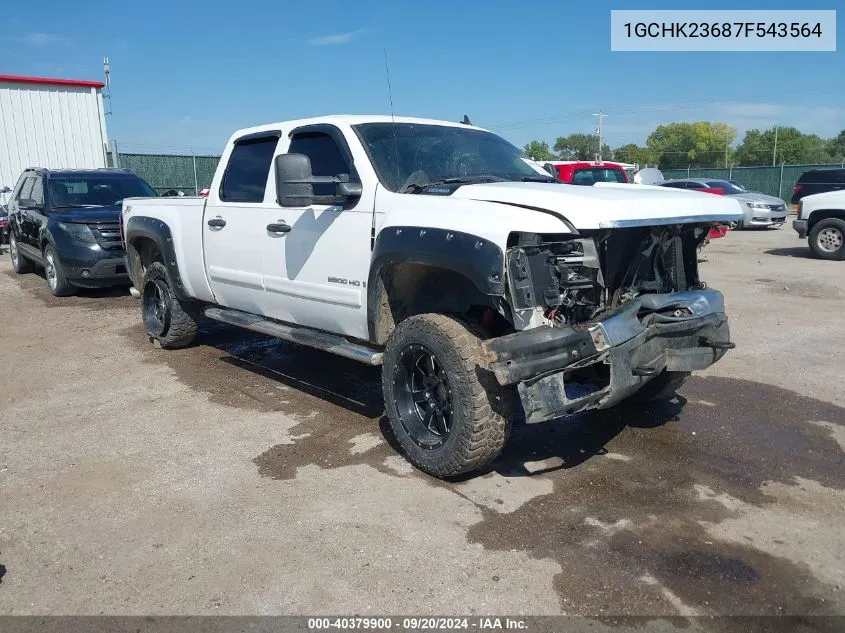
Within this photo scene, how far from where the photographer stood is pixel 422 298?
452 cm

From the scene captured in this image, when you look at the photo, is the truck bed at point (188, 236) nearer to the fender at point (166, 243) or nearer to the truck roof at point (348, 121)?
the fender at point (166, 243)

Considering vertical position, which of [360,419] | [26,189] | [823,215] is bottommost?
[360,419]

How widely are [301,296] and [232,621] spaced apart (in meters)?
2.64

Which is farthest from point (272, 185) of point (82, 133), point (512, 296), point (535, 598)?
point (82, 133)

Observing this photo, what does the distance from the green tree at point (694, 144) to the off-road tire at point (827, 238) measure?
92841mm

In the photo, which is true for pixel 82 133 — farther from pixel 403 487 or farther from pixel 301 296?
pixel 403 487

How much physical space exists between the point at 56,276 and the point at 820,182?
19217 millimetres

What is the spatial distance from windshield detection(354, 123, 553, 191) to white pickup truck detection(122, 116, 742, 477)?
0.01 m

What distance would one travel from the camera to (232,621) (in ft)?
9.31

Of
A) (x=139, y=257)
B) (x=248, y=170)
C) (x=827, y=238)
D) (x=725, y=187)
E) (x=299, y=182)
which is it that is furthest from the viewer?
(x=725, y=187)

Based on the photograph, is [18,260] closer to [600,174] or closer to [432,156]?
[432,156]

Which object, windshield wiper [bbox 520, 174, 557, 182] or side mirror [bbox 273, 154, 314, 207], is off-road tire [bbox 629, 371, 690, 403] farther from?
side mirror [bbox 273, 154, 314, 207]

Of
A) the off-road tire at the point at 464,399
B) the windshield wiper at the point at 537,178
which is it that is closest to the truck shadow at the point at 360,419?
the off-road tire at the point at 464,399

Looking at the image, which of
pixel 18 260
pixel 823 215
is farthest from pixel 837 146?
pixel 18 260
